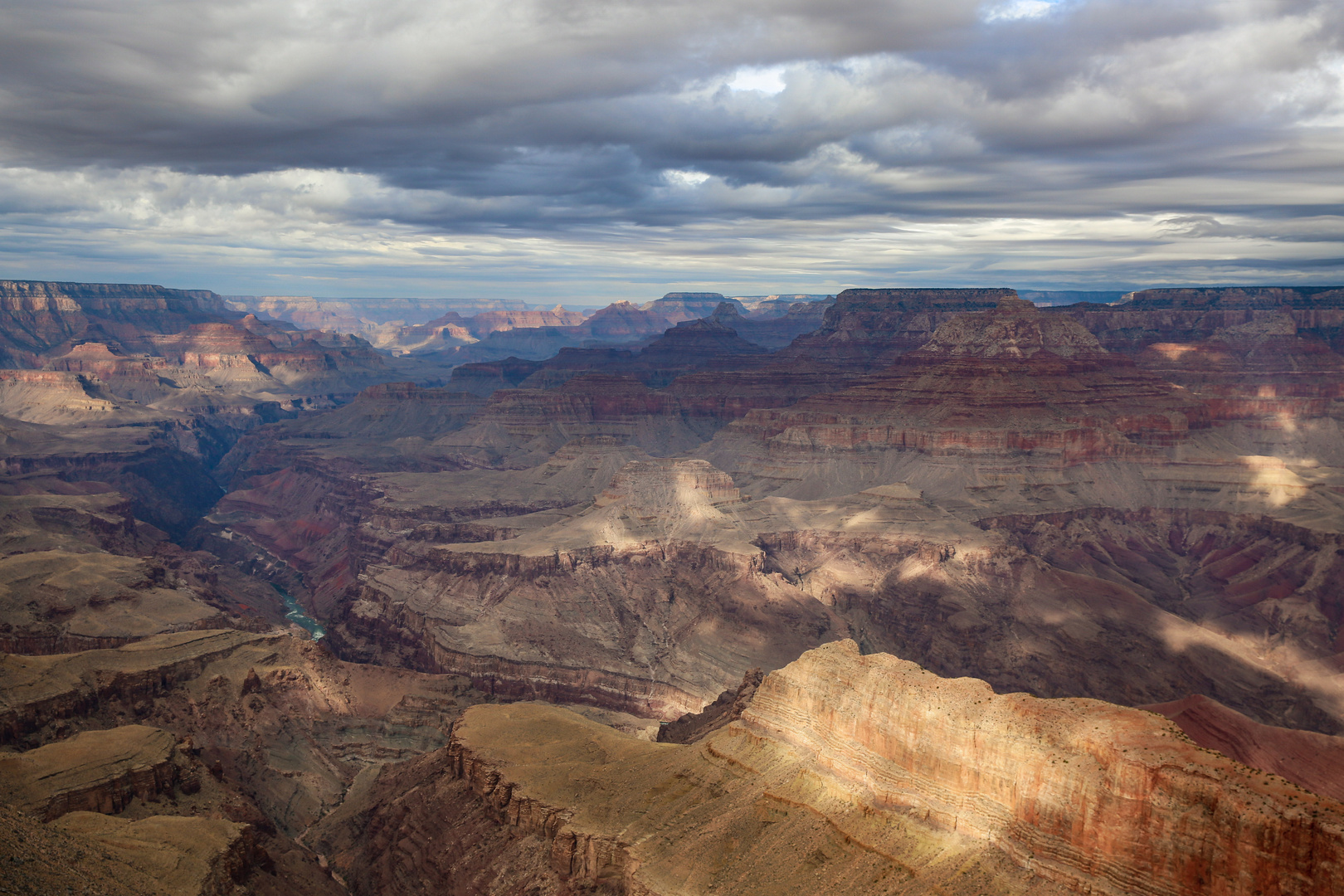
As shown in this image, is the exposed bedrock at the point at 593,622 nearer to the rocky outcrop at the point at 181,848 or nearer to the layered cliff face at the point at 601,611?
the layered cliff face at the point at 601,611

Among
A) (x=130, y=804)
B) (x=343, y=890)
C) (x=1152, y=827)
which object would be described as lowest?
(x=343, y=890)

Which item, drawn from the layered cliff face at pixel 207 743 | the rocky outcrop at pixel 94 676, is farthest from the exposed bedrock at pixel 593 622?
the rocky outcrop at pixel 94 676

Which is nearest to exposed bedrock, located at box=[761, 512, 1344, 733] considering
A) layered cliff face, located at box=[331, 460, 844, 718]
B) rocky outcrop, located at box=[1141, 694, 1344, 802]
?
layered cliff face, located at box=[331, 460, 844, 718]

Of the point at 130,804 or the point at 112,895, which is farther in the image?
the point at 130,804

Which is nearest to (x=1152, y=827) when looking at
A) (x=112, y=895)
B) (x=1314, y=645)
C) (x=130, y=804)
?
(x=112, y=895)

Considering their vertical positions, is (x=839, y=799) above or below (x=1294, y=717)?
above

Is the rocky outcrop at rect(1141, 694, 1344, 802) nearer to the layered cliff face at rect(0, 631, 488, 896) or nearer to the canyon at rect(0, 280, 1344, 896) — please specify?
the canyon at rect(0, 280, 1344, 896)

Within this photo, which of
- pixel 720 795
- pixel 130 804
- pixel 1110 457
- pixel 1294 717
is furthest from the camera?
pixel 1110 457

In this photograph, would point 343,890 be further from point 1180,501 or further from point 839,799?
point 1180,501
